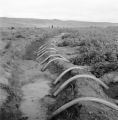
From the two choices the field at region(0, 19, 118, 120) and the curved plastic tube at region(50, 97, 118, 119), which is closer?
the curved plastic tube at region(50, 97, 118, 119)

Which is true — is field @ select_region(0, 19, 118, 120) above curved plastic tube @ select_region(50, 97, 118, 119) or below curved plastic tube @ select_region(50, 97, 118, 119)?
below

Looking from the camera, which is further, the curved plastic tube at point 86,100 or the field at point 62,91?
the field at point 62,91

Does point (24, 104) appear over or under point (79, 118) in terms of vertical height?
under

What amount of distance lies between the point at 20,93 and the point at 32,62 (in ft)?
19.8

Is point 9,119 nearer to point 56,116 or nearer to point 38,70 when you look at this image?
point 56,116

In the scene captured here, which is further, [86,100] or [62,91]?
[62,91]

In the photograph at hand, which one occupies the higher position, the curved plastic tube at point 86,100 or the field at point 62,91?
the curved plastic tube at point 86,100

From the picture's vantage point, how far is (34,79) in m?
10.8

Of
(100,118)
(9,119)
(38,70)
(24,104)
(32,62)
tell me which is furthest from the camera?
(32,62)

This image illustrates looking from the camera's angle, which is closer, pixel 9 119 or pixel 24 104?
pixel 9 119

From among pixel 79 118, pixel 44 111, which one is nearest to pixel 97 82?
pixel 44 111

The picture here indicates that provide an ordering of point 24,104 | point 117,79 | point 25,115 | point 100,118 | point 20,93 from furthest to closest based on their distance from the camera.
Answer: point 117,79
point 20,93
point 24,104
point 25,115
point 100,118

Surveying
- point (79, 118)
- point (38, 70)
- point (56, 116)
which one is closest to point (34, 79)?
point (38, 70)

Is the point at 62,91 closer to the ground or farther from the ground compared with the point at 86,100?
closer to the ground
